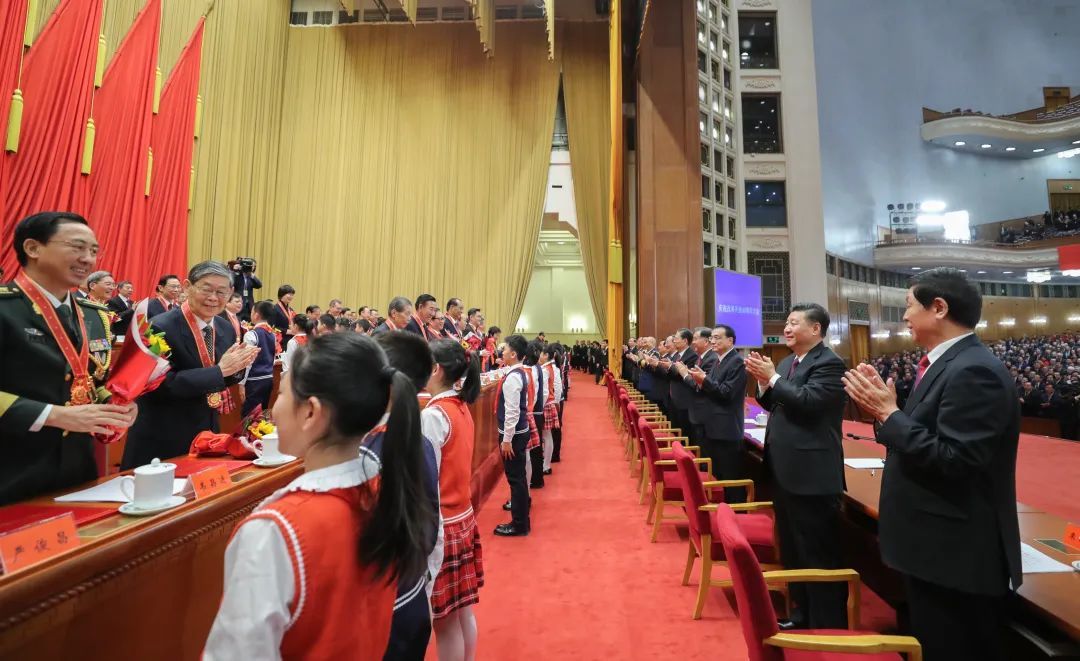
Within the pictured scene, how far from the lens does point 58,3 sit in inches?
227

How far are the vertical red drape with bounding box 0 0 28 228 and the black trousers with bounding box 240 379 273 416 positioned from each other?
398 centimetres

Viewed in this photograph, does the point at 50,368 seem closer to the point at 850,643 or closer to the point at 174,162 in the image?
the point at 850,643

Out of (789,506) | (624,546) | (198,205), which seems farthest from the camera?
(198,205)

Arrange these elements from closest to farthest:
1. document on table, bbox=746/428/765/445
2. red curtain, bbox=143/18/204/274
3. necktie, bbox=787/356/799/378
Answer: necktie, bbox=787/356/799/378 → document on table, bbox=746/428/765/445 → red curtain, bbox=143/18/204/274

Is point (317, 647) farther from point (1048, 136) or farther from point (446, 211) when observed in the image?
point (1048, 136)

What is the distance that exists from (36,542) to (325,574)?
0.43m

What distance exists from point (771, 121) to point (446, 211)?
8.09 meters

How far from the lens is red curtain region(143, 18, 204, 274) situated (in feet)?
24.5

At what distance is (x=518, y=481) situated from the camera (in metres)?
3.05

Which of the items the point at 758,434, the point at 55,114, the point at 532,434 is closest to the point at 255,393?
the point at 532,434

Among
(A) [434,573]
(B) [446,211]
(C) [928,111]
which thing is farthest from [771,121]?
(A) [434,573]

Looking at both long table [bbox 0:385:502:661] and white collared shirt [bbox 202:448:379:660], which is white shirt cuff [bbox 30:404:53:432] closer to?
long table [bbox 0:385:502:661]

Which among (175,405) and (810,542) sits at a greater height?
(175,405)

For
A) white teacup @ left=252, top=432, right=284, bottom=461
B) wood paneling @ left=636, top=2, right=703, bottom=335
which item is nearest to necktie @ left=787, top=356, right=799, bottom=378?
white teacup @ left=252, top=432, right=284, bottom=461
